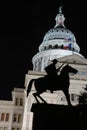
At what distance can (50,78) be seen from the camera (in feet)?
54.2

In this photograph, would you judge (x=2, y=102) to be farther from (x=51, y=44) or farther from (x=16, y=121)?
(x=51, y=44)

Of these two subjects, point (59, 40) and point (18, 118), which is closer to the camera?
point (18, 118)

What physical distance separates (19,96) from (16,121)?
6.03m

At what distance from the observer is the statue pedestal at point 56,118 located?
609 inches

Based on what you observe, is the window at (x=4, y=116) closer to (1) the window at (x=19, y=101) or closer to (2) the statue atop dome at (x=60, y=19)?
(1) the window at (x=19, y=101)

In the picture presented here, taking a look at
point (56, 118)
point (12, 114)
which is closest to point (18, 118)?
point (12, 114)

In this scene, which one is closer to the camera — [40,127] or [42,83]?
[40,127]

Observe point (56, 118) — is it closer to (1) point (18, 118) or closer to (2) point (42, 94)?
(2) point (42, 94)

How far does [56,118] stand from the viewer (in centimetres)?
1560

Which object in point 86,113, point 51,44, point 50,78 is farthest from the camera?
point 51,44

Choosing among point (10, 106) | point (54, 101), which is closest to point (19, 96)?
point (10, 106)

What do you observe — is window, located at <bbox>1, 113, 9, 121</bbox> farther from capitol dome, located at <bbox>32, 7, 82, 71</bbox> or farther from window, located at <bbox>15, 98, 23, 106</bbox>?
capitol dome, located at <bbox>32, 7, 82, 71</bbox>

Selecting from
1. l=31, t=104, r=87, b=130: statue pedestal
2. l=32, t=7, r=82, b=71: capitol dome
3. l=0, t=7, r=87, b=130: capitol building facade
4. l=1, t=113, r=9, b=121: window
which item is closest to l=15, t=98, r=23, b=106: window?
l=0, t=7, r=87, b=130: capitol building facade

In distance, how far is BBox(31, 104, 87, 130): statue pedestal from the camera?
1548 centimetres
